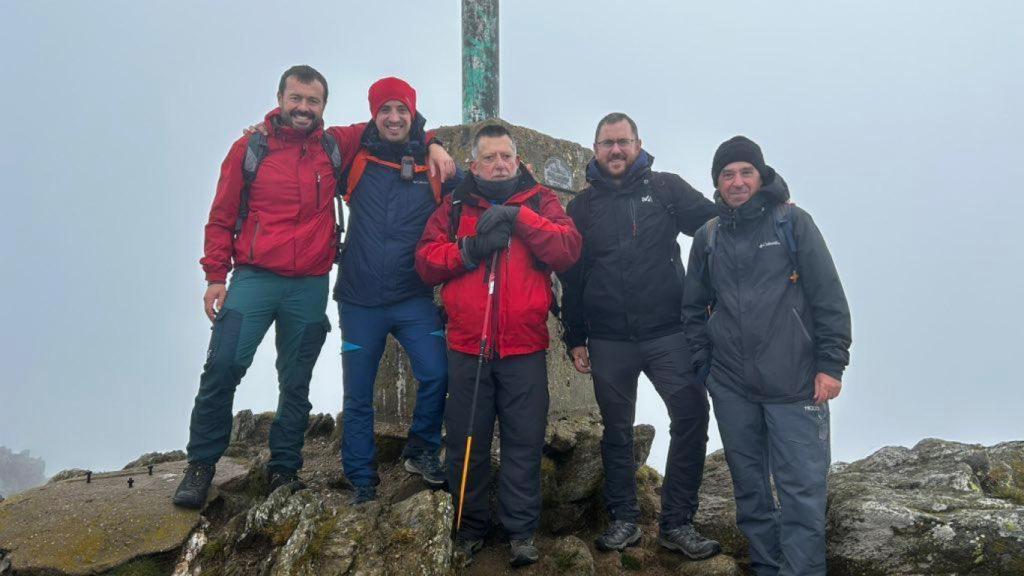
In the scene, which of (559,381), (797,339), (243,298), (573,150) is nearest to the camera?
(797,339)

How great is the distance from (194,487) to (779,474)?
4952 millimetres

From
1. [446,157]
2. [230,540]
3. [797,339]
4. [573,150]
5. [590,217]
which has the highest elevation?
[573,150]

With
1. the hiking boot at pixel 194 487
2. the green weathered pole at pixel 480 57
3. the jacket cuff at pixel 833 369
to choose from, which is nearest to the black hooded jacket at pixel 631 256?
the jacket cuff at pixel 833 369

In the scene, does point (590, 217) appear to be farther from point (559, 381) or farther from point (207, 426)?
point (207, 426)

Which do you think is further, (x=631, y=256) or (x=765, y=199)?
(x=631, y=256)

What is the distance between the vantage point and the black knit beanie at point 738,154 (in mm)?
4965

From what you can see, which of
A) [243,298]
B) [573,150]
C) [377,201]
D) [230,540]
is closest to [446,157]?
[377,201]

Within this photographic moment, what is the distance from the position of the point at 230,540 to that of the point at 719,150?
516 cm

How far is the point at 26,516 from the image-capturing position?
5.67 metres

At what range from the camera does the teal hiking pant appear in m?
5.48

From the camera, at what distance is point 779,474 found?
463 centimetres

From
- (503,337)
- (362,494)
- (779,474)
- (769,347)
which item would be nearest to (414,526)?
(362,494)

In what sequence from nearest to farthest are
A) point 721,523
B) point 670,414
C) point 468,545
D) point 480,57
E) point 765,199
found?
point 765,199 → point 468,545 → point 670,414 → point 721,523 → point 480,57

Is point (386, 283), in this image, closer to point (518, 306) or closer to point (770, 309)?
point (518, 306)
